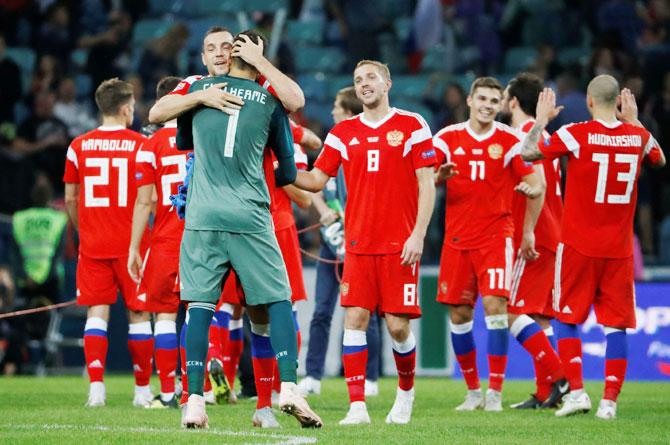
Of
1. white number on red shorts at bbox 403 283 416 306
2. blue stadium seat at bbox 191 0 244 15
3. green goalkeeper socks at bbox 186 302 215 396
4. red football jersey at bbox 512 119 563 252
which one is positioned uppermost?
blue stadium seat at bbox 191 0 244 15

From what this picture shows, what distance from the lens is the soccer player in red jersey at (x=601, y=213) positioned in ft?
31.7

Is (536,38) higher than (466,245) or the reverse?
higher

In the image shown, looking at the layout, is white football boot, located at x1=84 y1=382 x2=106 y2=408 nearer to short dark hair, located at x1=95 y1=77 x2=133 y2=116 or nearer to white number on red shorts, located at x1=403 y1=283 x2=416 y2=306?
short dark hair, located at x1=95 y1=77 x2=133 y2=116

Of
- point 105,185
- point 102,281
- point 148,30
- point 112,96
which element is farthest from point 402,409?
point 148,30

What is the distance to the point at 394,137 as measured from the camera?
8773mm

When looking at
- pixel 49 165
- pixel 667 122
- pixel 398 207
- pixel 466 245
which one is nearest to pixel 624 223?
pixel 466 245

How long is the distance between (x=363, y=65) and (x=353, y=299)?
5.01 ft

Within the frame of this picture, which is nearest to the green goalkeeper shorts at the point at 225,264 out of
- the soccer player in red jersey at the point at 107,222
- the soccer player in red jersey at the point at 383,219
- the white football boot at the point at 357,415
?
the soccer player in red jersey at the point at 383,219

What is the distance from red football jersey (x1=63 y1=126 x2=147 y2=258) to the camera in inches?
425

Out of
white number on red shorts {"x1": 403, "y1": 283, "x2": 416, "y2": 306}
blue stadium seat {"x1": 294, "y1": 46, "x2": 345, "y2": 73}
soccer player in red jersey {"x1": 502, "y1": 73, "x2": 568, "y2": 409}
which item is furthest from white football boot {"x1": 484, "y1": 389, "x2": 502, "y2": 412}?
blue stadium seat {"x1": 294, "y1": 46, "x2": 345, "y2": 73}

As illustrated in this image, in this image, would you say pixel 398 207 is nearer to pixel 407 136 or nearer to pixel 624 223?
pixel 407 136

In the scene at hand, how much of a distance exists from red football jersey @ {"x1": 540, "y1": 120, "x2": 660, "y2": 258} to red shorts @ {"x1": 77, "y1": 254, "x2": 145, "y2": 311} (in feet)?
11.3

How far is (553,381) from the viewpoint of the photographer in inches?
426

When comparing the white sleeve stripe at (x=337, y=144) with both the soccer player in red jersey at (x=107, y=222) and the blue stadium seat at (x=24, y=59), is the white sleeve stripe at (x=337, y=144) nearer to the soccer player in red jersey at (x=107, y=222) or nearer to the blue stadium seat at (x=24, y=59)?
the soccer player in red jersey at (x=107, y=222)
